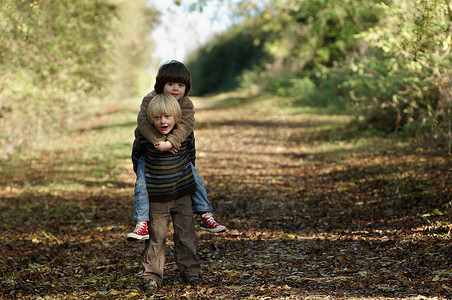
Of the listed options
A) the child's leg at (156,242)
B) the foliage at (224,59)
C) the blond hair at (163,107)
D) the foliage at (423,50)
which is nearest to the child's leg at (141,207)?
the child's leg at (156,242)

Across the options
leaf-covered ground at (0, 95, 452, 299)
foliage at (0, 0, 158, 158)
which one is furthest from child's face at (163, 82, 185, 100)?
foliage at (0, 0, 158, 158)

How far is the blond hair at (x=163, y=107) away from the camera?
403 cm

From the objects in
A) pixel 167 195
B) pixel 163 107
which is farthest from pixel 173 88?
pixel 167 195

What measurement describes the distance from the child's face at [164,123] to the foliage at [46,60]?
548cm

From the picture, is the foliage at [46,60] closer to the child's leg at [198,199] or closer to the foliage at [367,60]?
the foliage at [367,60]

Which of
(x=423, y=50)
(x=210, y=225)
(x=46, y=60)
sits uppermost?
(x=46, y=60)

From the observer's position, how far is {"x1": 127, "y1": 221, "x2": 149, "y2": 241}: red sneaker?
3.98 meters

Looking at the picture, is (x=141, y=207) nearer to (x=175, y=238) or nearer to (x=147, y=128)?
(x=175, y=238)

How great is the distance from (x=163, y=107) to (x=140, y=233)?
1.13 m

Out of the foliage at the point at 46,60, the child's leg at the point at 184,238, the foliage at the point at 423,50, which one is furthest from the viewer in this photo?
the foliage at the point at 46,60

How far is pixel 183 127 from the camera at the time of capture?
166 inches

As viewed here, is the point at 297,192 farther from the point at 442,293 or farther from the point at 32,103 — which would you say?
the point at 32,103

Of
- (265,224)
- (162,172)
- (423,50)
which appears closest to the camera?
(162,172)

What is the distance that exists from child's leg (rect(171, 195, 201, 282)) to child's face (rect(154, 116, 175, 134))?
73 cm
